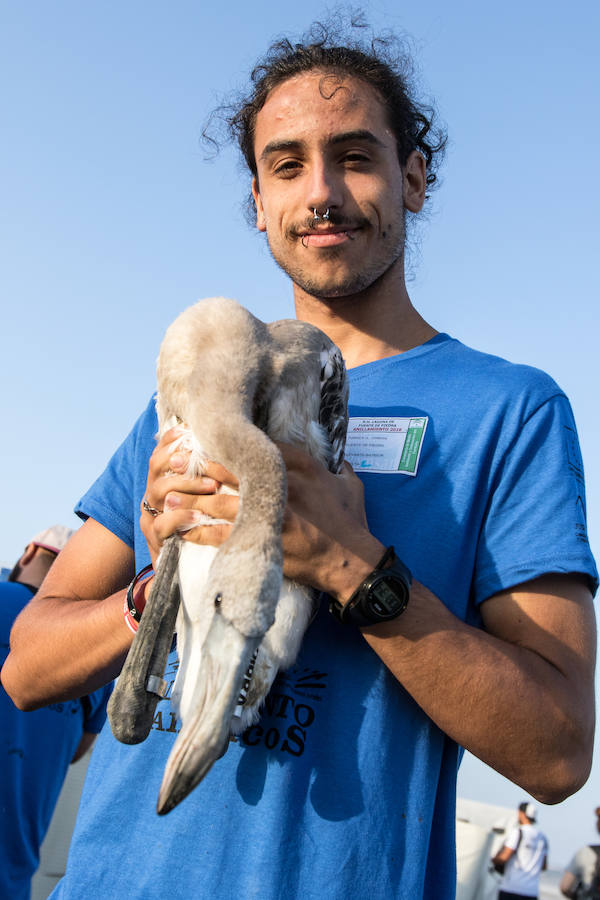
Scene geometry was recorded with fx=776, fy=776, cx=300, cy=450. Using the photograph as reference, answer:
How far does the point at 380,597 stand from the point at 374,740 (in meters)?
0.50

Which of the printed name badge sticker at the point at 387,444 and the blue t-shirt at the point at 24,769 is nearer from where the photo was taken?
the printed name badge sticker at the point at 387,444

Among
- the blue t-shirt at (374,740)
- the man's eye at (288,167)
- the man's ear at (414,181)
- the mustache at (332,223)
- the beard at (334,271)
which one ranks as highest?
the man's ear at (414,181)

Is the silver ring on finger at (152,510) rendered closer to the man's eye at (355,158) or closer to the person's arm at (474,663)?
the person's arm at (474,663)

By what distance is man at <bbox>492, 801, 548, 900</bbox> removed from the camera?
510 inches

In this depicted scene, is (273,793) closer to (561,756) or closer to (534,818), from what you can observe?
(561,756)

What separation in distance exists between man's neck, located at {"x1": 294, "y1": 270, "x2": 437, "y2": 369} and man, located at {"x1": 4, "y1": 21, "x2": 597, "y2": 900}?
223mm

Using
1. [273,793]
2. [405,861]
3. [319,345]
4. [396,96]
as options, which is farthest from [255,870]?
[396,96]

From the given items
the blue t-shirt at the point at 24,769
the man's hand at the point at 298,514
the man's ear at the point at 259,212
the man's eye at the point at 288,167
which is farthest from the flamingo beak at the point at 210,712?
the blue t-shirt at the point at 24,769

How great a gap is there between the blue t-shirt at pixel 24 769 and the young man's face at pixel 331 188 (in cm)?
371

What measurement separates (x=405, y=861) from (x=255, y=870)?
465 mm

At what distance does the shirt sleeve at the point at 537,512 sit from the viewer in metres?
2.63

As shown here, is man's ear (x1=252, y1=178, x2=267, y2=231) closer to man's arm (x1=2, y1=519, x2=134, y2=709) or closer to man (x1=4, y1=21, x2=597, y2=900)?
man (x1=4, y1=21, x2=597, y2=900)

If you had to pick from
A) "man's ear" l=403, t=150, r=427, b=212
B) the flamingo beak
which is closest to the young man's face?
"man's ear" l=403, t=150, r=427, b=212

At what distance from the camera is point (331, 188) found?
3.42 metres
